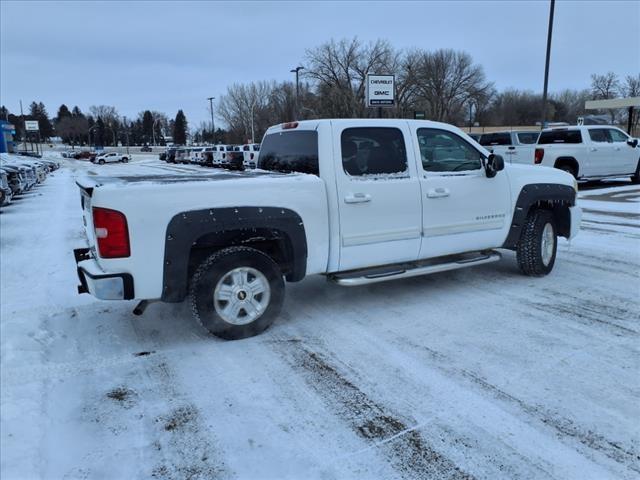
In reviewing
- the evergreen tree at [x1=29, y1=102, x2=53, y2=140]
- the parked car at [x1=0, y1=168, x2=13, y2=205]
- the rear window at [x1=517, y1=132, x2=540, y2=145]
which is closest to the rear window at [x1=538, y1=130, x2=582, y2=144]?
the rear window at [x1=517, y1=132, x2=540, y2=145]

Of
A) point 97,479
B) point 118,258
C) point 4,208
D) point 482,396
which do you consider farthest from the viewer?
point 4,208

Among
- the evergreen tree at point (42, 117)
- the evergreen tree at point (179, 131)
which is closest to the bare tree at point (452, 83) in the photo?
the evergreen tree at point (179, 131)

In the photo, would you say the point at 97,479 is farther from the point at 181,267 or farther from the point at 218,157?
the point at 218,157

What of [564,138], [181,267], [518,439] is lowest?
[518,439]

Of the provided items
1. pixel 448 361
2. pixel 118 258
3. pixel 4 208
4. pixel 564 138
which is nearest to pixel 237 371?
pixel 118 258

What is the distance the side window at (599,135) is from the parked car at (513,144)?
1.65 m

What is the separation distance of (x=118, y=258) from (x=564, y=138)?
50.1 feet

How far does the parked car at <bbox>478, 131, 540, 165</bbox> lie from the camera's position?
16609 mm

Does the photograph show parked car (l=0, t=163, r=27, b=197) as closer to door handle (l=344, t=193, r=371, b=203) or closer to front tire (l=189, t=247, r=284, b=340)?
front tire (l=189, t=247, r=284, b=340)

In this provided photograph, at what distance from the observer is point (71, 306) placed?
5.36 m

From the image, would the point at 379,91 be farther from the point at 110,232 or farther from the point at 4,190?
the point at 110,232

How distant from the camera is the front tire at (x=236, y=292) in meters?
4.16

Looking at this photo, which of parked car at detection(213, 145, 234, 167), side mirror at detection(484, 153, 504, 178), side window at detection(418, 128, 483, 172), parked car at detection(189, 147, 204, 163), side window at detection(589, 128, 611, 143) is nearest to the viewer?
side window at detection(418, 128, 483, 172)

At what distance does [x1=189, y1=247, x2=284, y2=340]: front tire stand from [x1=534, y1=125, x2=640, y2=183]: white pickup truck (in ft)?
44.3
